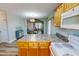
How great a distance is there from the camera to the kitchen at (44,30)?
4.65 feet

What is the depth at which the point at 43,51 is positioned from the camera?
2586 millimetres

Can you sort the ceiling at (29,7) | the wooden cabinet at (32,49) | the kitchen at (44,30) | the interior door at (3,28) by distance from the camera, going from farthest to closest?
the interior door at (3,28), the ceiling at (29,7), the wooden cabinet at (32,49), the kitchen at (44,30)

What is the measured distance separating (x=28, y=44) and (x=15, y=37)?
13.5 feet

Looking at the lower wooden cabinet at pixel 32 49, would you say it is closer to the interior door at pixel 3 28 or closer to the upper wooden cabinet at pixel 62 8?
the upper wooden cabinet at pixel 62 8

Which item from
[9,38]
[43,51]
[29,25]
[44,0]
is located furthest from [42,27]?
[44,0]

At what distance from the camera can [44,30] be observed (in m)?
9.95

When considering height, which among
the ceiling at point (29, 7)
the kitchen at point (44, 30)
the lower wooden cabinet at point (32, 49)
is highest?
the ceiling at point (29, 7)

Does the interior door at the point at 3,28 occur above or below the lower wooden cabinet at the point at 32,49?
above

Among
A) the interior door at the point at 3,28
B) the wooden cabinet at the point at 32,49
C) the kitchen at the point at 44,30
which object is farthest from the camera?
the interior door at the point at 3,28

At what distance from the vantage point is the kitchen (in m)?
1.42

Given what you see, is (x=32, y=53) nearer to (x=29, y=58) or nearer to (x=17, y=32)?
(x=29, y=58)

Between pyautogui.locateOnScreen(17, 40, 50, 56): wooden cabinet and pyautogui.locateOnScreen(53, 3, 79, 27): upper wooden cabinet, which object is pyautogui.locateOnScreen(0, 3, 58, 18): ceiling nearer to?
pyautogui.locateOnScreen(53, 3, 79, 27): upper wooden cabinet

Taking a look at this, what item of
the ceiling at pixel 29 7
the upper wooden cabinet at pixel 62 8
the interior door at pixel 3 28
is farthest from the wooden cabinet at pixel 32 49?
the interior door at pixel 3 28

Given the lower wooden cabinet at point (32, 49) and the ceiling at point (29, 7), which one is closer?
the lower wooden cabinet at point (32, 49)
